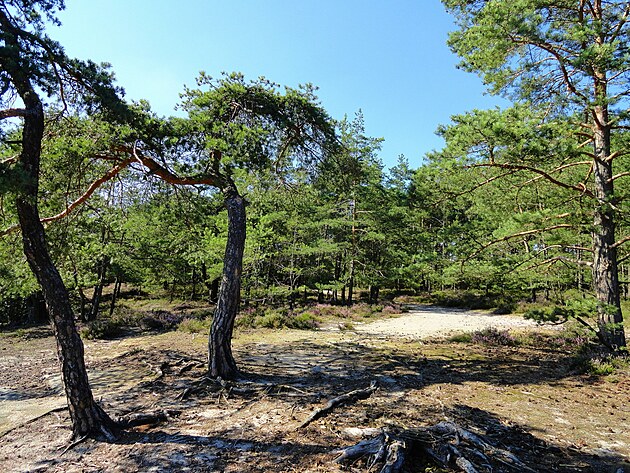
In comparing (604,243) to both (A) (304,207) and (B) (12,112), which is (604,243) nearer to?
(A) (304,207)

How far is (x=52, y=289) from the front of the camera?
14.4 ft

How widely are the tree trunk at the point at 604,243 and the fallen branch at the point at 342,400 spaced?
5.47m

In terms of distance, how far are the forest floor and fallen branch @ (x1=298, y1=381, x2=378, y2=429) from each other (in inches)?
3.8

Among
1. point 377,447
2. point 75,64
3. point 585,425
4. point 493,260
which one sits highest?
point 75,64

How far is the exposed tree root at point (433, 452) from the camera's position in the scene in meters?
3.58

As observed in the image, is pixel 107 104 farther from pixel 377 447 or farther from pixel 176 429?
pixel 377 447

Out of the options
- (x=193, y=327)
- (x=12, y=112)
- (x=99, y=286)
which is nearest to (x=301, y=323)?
(x=193, y=327)

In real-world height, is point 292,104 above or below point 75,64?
above

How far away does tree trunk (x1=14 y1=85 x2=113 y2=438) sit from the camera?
4.24m

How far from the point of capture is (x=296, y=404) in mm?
5879

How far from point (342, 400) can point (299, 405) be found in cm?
72

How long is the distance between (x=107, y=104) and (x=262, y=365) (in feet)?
21.2

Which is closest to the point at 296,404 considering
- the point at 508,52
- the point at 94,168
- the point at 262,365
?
the point at 262,365

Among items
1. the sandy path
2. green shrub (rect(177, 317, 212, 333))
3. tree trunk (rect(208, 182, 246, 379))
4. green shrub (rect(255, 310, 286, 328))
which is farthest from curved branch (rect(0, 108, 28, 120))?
the sandy path
